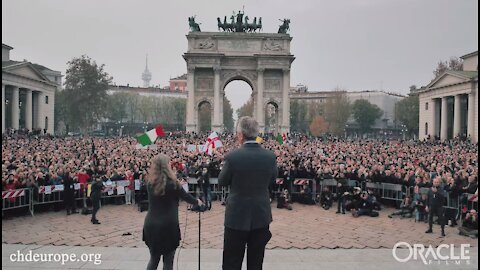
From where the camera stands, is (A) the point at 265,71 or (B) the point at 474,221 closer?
(B) the point at 474,221

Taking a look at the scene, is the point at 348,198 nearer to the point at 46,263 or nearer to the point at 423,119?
the point at 46,263

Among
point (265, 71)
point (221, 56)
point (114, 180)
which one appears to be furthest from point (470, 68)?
point (114, 180)

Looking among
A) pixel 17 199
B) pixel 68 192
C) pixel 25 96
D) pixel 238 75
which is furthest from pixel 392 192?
pixel 25 96

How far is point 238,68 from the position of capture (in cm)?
5969

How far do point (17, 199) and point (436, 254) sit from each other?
1222 centimetres

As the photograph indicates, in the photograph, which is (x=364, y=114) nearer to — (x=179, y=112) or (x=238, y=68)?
(x=179, y=112)

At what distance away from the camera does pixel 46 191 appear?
1391 centimetres

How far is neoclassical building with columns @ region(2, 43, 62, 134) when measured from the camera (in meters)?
54.9

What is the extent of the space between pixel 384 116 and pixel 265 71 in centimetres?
7869

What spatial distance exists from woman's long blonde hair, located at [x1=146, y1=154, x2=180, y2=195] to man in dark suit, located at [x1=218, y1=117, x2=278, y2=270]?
0.91 metres

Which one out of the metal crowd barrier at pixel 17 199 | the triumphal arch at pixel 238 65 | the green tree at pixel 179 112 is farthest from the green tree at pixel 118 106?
the metal crowd barrier at pixel 17 199

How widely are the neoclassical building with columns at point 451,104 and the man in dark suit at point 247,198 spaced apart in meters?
50.7

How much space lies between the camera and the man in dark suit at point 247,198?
473 cm

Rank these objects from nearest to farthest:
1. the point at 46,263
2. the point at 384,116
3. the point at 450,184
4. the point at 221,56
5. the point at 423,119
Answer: the point at 46,263
the point at 450,184
the point at 221,56
the point at 423,119
the point at 384,116
